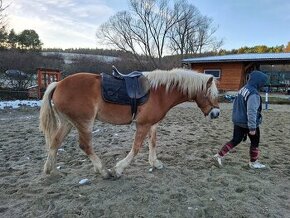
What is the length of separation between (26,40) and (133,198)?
3134 centimetres

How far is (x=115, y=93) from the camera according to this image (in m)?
3.94

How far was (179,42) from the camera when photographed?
4916 cm

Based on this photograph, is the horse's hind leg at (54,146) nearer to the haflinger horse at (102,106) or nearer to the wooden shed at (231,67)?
the haflinger horse at (102,106)

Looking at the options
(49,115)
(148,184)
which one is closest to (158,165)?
(148,184)

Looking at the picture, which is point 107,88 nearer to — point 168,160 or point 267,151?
point 168,160

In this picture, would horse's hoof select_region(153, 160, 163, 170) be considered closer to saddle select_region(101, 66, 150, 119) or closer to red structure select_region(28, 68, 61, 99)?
saddle select_region(101, 66, 150, 119)

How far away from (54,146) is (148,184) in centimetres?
140

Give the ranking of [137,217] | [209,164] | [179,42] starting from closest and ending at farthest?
[137,217]
[209,164]
[179,42]

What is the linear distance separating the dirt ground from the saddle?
102cm

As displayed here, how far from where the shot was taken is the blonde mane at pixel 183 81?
4148 mm

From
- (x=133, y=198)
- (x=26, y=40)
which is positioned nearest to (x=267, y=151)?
(x=133, y=198)

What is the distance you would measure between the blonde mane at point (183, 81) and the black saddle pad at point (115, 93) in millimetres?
296

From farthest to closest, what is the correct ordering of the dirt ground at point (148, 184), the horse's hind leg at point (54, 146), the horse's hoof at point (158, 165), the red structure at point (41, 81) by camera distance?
the red structure at point (41, 81) < the horse's hoof at point (158, 165) < the horse's hind leg at point (54, 146) < the dirt ground at point (148, 184)

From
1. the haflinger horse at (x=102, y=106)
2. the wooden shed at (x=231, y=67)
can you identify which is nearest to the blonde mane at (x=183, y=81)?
the haflinger horse at (x=102, y=106)
